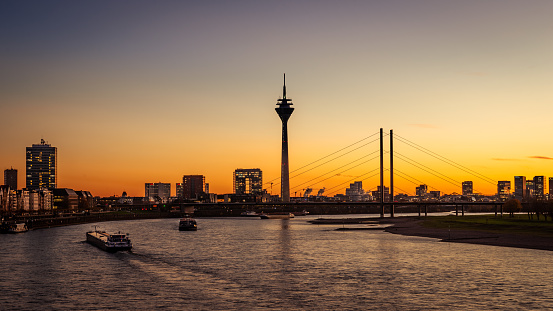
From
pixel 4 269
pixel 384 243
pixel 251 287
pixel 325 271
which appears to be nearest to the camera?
pixel 251 287

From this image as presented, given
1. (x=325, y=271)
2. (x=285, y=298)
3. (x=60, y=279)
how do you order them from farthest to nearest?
(x=325, y=271) < (x=60, y=279) < (x=285, y=298)

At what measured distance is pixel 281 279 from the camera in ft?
188

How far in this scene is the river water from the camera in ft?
148

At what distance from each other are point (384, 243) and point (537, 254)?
30755 mm

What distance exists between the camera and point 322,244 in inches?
4016

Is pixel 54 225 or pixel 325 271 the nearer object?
pixel 325 271

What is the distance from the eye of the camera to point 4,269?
6738 centimetres

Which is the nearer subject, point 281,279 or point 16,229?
point 281,279

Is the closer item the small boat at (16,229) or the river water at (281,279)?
the river water at (281,279)

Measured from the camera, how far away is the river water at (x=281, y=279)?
45.0 m

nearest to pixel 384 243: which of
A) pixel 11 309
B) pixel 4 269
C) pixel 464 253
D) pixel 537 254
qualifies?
pixel 464 253

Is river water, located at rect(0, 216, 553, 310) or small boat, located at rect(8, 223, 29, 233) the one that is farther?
small boat, located at rect(8, 223, 29, 233)

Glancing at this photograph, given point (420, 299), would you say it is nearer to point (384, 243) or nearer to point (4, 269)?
point (4, 269)

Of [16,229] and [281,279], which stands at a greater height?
[281,279]
